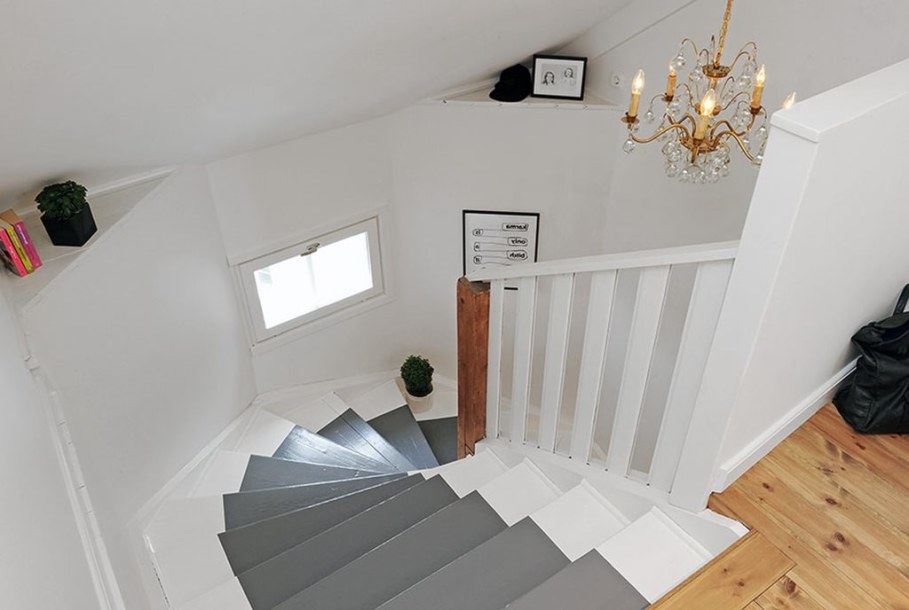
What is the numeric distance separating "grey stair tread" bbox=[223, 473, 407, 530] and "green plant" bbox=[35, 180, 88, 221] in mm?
1588

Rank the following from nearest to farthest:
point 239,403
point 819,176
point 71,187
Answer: point 819,176 < point 71,187 < point 239,403

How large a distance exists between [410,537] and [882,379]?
1.62 m

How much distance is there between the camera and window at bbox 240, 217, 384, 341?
414 cm

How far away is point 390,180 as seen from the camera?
174 inches

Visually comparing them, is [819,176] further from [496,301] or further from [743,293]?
[496,301]

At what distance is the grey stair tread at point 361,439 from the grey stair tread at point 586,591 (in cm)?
251

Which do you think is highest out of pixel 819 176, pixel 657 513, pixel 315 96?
pixel 819 176

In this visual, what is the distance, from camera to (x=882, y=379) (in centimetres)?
208

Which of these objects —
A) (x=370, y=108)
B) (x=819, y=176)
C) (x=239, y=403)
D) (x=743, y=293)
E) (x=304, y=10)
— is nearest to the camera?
(x=819, y=176)

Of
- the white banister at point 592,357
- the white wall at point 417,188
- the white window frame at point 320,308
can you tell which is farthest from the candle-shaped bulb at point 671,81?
the white window frame at point 320,308

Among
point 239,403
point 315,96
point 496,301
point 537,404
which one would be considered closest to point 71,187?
point 315,96

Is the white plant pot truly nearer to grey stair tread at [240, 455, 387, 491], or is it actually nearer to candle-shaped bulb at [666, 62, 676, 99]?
grey stair tread at [240, 455, 387, 491]

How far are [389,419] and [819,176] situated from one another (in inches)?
149

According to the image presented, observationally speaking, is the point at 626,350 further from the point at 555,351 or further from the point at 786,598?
the point at 786,598
